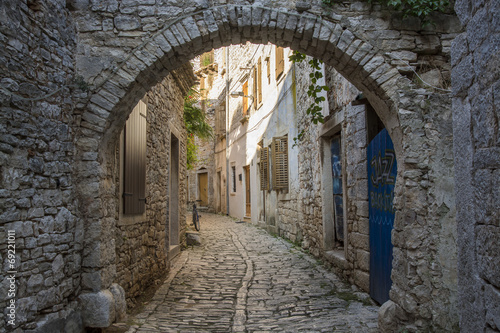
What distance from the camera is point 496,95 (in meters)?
1.58

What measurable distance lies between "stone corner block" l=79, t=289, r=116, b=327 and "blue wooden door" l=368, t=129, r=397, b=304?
2.78m

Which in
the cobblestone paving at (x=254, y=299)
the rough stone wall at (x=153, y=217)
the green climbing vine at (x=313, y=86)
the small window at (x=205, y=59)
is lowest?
the cobblestone paving at (x=254, y=299)

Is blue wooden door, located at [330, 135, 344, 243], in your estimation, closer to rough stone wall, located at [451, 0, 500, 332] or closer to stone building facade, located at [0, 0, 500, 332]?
stone building facade, located at [0, 0, 500, 332]

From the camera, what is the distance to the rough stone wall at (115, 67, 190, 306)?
454 centimetres

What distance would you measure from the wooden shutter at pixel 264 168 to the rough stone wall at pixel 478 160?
369 inches

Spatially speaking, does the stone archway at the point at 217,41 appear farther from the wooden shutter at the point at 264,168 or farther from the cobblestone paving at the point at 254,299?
the wooden shutter at the point at 264,168

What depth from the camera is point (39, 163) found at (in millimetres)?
3164

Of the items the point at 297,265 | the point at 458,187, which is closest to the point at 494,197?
the point at 458,187

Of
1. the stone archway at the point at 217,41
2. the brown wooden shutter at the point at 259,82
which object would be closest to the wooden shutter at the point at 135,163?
the stone archway at the point at 217,41

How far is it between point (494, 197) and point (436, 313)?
201 cm

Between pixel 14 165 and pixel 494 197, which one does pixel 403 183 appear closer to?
pixel 494 197

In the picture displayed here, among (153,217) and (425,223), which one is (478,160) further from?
(153,217)

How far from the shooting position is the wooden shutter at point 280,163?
9.98 metres

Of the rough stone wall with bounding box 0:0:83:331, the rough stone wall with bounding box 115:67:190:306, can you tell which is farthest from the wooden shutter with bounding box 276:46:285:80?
the rough stone wall with bounding box 0:0:83:331
